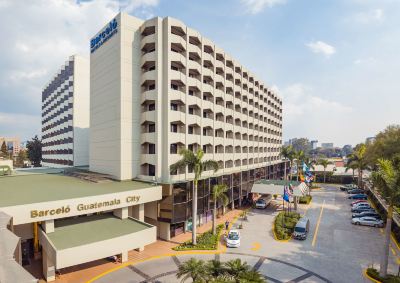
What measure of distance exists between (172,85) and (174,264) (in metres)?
28.2

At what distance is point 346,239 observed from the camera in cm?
4069

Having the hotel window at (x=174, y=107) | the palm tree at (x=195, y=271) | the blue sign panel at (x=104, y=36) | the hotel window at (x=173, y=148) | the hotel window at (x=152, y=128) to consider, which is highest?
the blue sign panel at (x=104, y=36)

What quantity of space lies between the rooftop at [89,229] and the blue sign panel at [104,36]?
30.0 m

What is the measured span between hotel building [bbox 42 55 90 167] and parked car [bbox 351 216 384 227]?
75.8 m

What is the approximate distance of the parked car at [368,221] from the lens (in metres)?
47.2

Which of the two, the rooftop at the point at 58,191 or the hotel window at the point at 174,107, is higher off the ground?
the hotel window at the point at 174,107

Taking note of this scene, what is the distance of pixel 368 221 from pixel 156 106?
145ft

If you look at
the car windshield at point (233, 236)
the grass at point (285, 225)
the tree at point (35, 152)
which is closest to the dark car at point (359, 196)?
the grass at point (285, 225)

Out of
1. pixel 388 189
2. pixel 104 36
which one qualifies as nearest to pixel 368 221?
pixel 388 189

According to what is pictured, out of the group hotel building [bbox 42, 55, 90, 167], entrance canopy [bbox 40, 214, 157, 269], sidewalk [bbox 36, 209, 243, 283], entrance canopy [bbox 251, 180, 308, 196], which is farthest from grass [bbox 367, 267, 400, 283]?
hotel building [bbox 42, 55, 90, 167]

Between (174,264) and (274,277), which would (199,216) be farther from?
(274,277)

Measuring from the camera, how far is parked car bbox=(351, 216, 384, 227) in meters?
47.2

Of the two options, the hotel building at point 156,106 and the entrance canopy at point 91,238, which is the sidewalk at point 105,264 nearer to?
the hotel building at point 156,106

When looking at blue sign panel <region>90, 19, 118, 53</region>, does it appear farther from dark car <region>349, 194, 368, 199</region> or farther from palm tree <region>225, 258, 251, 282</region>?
dark car <region>349, 194, 368, 199</region>
